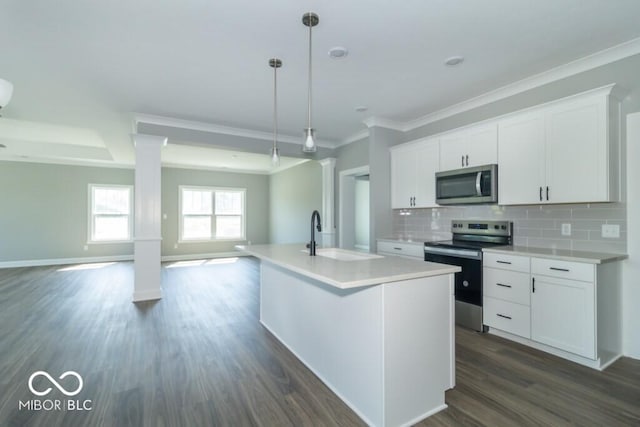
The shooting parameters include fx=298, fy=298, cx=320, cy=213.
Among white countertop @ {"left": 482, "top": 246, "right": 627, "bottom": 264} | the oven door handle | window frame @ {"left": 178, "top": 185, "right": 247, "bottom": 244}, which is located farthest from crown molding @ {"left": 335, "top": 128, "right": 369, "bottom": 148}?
window frame @ {"left": 178, "top": 185, "right": 247, "bottom": 244}

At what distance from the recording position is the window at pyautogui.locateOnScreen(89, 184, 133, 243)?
745cm

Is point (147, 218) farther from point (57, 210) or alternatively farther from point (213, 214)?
point (57, 210)

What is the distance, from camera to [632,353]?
2.49 meters

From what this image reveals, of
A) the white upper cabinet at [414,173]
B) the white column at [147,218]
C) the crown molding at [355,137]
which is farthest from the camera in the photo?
the crown molding at [355,137]

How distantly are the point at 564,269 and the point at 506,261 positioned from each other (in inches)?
17.7

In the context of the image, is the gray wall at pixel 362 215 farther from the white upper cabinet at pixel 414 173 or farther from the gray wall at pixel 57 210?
the gray wall at pixel 57 210

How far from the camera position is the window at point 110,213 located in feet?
24.4

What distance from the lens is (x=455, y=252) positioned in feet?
10.6

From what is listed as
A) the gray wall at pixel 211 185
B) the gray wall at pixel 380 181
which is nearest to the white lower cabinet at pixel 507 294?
the gray wall at pixel 380 181

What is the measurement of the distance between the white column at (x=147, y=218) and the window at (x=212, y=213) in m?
4.04

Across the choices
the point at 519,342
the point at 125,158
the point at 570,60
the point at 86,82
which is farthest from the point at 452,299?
the point at 125,158

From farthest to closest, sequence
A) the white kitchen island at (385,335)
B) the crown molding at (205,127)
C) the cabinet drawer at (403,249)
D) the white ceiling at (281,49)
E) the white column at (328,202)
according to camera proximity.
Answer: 1. the white column at (328,202)
2. the crown molding at (205,127)
3. the cabinet drawer at (403,249)
4. the white ceiling at (281,49)
5. the white kitchen island at (385,335)

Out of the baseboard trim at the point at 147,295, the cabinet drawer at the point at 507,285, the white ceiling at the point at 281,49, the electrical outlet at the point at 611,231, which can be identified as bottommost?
the baseboard trim at the point at 147,295

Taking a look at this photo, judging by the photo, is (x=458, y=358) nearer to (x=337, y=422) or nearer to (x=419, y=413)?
(x=419, y=413)
